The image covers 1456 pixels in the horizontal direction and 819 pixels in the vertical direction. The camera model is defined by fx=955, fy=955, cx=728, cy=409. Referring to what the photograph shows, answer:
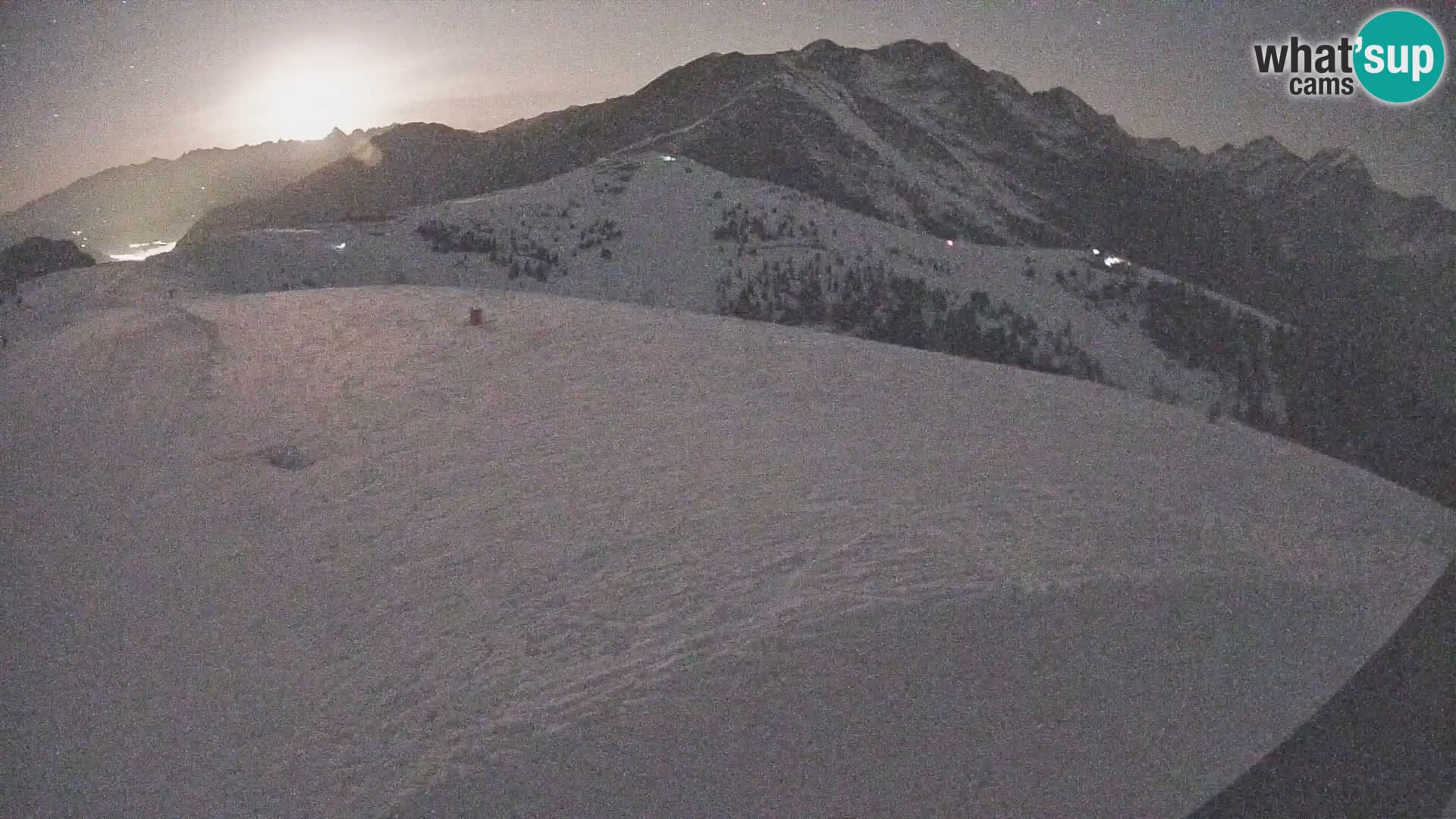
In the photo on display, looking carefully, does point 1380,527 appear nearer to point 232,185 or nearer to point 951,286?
point 951,286

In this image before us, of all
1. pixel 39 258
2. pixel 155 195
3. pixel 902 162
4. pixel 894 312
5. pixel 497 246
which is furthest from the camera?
pixel 155 195

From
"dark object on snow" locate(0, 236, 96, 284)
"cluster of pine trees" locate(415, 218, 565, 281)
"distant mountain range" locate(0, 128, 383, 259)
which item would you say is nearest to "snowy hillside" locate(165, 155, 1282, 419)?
"cluster of pine trees" locate(415, 218, 565, 281)

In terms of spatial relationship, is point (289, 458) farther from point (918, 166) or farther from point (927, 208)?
point (918, 166)

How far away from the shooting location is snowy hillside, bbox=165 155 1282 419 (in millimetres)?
14453

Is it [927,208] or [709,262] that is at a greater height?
[927,208]

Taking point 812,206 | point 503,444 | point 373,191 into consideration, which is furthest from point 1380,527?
point 373,191

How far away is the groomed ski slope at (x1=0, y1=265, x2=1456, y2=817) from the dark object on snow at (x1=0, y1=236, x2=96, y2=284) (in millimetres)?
16638

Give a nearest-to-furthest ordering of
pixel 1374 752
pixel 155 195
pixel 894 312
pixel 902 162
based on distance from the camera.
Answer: pixel 1374 752, pixel 894 312, pixel 902 162, pixel 155 195

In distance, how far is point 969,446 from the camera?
193 inches

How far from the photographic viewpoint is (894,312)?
551 inches

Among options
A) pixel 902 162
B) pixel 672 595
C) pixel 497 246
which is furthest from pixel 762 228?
pixel 902 162

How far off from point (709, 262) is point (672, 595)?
1474cm

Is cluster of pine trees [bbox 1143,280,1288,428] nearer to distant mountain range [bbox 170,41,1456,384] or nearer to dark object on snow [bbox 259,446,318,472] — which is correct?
dark object on snow [bbox 259,446,318,472]

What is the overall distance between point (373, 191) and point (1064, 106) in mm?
70199
